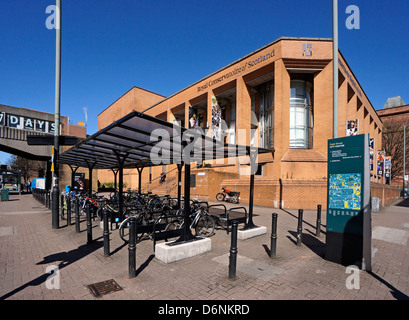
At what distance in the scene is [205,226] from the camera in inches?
302

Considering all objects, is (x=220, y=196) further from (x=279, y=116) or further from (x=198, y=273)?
(x=198, y=273)

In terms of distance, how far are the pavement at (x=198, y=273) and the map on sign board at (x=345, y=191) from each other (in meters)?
1.32

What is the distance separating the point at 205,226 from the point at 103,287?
4.10m

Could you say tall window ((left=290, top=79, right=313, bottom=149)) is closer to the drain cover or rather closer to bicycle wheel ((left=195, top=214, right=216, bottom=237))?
bicycle wheel ((left=195, top=214, right=216, bottom=237))

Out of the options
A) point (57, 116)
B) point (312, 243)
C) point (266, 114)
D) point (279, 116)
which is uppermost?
point (266, 114)

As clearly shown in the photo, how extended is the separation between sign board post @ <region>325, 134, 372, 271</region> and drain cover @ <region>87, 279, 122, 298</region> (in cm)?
459

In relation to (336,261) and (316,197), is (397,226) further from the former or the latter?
(336,261)

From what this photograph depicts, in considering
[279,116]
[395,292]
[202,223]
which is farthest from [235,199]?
[395,292]

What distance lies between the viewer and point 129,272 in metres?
4.30

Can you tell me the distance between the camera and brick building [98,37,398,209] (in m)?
16.7

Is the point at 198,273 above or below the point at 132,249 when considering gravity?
below

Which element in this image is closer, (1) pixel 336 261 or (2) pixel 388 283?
(2) pixel 388 283
